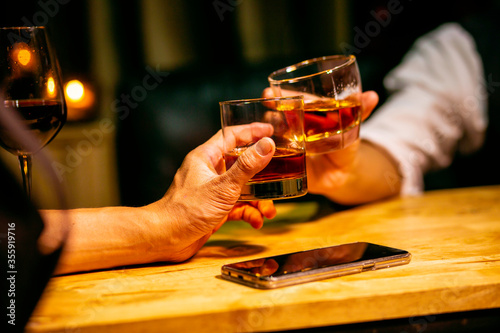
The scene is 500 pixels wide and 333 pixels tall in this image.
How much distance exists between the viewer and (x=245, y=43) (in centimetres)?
332

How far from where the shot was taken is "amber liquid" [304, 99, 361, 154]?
3.30 feet

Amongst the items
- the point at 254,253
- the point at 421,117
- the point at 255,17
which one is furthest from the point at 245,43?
the point at 254,253

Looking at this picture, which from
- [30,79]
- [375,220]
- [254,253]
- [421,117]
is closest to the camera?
[30,79]

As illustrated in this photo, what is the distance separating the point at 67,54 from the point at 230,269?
9.65ft

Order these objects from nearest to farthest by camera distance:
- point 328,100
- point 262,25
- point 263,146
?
point 263,146 < point 328,100 < point 262,25

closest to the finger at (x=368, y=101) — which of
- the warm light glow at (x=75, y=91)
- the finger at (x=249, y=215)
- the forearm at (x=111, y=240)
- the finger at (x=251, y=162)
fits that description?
the finger at (x=249, y=215)

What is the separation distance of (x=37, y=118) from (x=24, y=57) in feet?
0.32

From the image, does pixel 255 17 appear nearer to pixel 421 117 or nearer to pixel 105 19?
pixel 105 19

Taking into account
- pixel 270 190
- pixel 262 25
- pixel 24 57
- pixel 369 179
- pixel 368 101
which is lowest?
pixel 369 179

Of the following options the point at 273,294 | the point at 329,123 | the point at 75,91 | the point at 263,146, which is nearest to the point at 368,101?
the point at 329,123

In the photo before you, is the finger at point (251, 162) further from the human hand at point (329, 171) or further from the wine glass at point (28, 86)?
the human hand at point (329, 171)

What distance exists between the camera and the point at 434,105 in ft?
6.76

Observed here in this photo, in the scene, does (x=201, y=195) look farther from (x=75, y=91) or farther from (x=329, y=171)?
(x=75, y=91)

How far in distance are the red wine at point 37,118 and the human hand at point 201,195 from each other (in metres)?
0.21
